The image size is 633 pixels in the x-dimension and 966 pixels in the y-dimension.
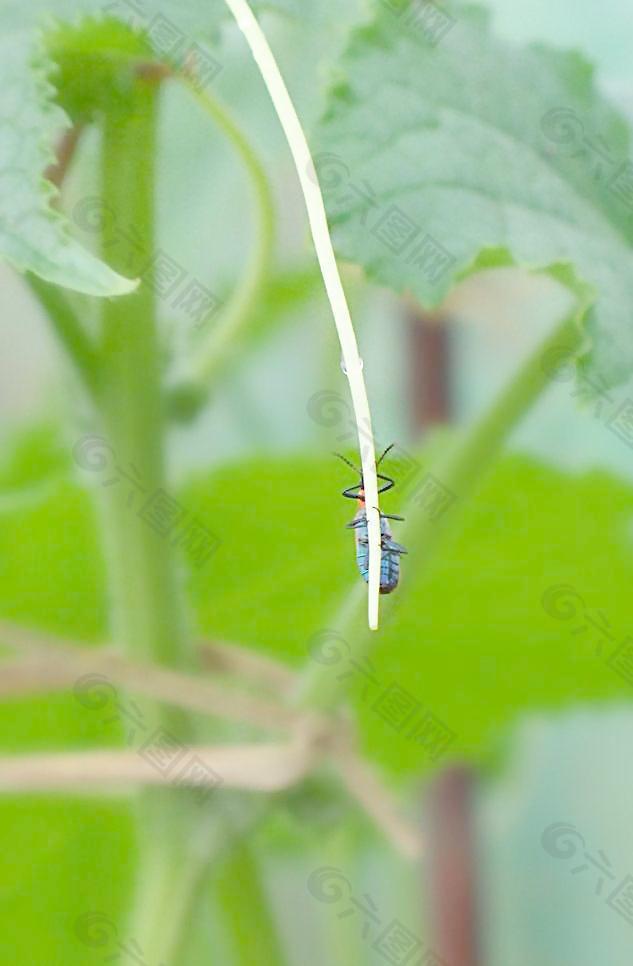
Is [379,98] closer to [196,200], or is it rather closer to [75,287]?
[75,287]

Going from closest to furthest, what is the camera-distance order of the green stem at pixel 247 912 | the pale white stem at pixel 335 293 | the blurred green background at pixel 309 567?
the pale white stem at pixel 335 293 → the green stem at pixel 247 912 → the blurred green background at pixel 309 567

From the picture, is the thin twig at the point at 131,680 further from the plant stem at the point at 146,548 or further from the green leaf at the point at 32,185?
the green leaf at the point at 32,185

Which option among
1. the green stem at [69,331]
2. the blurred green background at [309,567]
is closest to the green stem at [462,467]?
the blurred green background at [309,567]

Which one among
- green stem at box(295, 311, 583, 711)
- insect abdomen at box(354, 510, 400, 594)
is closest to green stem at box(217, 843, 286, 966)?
green stem at box(295, 311, 583, 711)

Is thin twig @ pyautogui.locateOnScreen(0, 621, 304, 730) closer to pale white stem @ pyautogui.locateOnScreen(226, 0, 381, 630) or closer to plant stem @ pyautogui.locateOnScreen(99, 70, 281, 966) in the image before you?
plant stem @ pyautogui.locateOnScreen(99, 70, 281, 966)

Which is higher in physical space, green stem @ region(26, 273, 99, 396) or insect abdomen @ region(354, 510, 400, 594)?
insect abdomen @ region(354, 510, 400, 594)

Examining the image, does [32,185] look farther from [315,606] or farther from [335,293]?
[315,606]

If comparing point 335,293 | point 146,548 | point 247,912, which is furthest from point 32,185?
point 247,912
